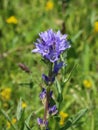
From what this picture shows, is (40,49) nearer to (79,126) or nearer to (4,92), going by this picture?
(79,126)

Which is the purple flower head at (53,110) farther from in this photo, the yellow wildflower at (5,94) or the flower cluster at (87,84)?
the flower cluster at (87,84)

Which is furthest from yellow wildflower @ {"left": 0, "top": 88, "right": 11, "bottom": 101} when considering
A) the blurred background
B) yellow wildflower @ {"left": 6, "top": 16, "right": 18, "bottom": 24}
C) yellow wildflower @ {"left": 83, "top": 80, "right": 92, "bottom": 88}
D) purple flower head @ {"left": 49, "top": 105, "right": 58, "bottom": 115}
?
yellow wildflower @ {"left": 6, "top": 16, "right": 18, "bottom": 24}

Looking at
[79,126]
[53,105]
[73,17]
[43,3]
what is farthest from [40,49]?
[43,3]

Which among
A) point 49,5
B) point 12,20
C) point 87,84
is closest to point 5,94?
point 87,84

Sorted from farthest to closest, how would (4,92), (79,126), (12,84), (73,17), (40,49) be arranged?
(73,17) → (12,84) → (4,92) → (79,126) → (40,49)

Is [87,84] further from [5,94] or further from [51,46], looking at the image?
[51,46]
